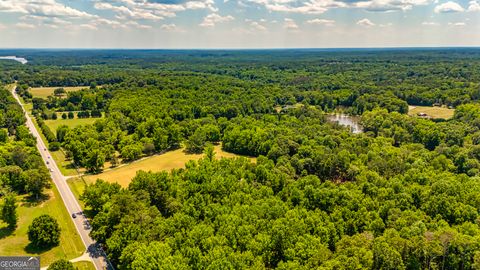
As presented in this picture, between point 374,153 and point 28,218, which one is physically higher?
point 374,153

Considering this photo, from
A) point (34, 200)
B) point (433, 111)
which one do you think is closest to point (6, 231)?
point (34, 200)

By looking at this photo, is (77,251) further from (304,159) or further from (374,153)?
(374,153)

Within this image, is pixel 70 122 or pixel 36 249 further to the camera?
pixel 70 122

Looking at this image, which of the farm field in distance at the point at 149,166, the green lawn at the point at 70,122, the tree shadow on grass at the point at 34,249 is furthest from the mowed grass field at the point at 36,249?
the green lawn at the point at 70,122

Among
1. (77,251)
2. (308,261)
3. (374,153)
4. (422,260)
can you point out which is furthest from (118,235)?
(374,153)

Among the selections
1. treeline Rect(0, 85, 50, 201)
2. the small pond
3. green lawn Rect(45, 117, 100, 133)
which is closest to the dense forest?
treeline Rect(0, 85, 50, 201)

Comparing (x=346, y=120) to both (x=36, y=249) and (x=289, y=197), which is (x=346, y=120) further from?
(x=36, y=249)

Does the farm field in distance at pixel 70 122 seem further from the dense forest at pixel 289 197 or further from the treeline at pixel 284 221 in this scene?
the treeline at pixel 284 221
